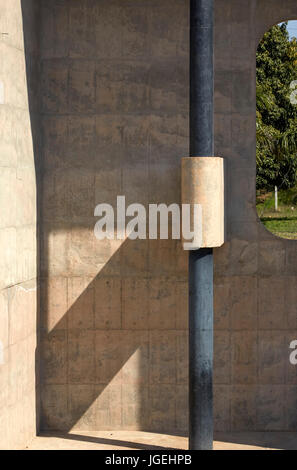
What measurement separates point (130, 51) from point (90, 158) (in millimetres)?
2265

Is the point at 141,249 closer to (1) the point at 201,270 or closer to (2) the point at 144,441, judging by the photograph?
(1) the point at 201,270

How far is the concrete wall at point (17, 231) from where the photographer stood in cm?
1142

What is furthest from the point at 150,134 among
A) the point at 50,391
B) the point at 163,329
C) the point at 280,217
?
the point at 280,217

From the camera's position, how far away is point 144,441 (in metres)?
13.1

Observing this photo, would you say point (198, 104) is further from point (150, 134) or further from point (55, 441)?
point (55, 441)

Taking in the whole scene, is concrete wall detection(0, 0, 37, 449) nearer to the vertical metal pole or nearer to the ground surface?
the ground surface

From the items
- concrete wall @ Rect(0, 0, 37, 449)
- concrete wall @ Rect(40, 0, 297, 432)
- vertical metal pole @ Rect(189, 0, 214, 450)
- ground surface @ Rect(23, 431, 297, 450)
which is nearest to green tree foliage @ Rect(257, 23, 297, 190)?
concrete wall @ Rect(40, 0, 297, 432)

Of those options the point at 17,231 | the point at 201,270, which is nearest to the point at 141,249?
the point at 201,270

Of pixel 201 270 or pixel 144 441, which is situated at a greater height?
pixel 201 270

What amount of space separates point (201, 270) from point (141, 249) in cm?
227

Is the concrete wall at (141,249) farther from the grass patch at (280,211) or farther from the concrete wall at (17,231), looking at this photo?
Answer: the grass patch at (280,211)

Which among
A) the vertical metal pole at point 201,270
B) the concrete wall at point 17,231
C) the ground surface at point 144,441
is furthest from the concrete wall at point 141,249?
the vertical metal pole at point 201,270

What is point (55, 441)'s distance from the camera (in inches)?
512

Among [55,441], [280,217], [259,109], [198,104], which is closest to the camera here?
[198,104]
